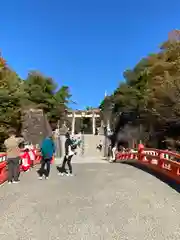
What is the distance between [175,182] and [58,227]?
22.0 feet

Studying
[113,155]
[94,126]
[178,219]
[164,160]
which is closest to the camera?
[178,219]

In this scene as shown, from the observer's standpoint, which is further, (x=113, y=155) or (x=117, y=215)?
(x=113, y=155)

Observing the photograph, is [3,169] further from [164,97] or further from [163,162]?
[164,97]

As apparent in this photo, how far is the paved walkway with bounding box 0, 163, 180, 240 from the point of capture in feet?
19.5

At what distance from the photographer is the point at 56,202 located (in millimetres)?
8602

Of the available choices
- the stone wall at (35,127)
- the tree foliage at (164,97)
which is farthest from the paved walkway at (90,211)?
the stone wall at (35,127)

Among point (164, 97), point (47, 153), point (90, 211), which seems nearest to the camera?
point (90, 211)

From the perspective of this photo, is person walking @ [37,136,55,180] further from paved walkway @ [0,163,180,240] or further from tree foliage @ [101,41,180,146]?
tree foliage @ [101,41,180,146]

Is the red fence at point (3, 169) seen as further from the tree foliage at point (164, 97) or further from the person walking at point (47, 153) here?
the tree foliage at point (164, 97)

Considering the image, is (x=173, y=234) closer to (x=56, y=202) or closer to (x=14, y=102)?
(x=56, y=202)

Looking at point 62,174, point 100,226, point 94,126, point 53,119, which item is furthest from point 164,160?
point 94,126

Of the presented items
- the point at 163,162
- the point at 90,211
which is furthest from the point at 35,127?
the point at 90,211

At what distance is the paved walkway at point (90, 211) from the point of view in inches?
234

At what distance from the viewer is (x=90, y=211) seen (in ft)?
24.8
